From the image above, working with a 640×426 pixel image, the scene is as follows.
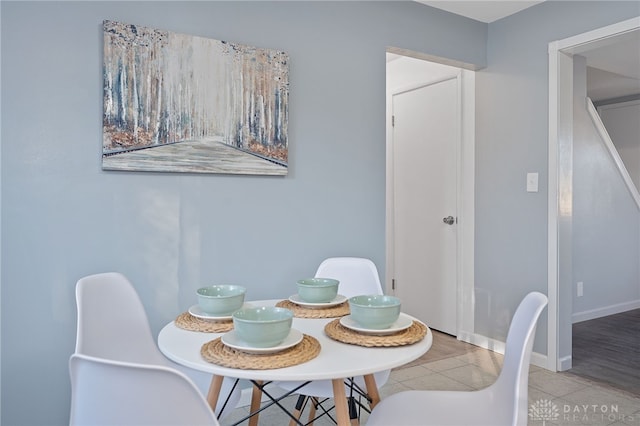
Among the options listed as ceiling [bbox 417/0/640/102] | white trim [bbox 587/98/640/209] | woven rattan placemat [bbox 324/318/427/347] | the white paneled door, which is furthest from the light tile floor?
white trim [bbox 587/98/640/209]

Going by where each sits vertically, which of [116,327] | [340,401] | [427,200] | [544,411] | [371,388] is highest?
[427,200]

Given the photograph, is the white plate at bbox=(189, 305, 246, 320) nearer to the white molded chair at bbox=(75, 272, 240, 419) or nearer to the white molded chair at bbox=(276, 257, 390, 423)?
the white molded chair at bbox=(75, 272, 240, 419)

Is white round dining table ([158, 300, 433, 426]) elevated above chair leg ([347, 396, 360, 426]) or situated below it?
above

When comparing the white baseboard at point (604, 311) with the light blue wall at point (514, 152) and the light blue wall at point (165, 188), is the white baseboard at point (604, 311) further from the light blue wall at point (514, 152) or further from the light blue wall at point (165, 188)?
the light blue wall at point (165, 188)

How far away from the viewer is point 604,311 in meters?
4.41

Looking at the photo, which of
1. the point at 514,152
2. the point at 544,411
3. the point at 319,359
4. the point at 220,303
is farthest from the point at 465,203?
the point at 319,359

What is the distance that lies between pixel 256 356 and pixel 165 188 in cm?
138

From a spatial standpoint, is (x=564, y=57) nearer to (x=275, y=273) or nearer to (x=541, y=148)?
(x=541, y=148)

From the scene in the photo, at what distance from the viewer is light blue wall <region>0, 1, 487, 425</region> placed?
1.99m

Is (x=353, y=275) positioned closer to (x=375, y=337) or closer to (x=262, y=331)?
(x=375, y=337)

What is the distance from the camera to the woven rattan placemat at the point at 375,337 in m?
1.27

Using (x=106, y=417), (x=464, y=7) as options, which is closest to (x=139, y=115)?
(x=106, y=417)

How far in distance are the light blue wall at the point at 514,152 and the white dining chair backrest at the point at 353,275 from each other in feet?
4.87

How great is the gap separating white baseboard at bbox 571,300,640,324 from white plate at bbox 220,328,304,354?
3.78 meters
